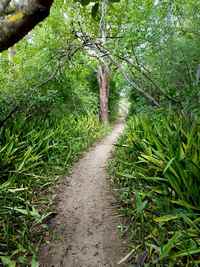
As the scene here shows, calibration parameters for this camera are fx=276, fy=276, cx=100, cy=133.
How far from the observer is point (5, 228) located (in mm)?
3678

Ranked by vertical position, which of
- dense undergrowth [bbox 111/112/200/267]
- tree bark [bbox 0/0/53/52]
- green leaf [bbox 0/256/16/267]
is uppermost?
tree bark [bbox 0/0/53/52]

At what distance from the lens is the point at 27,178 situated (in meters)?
5.25

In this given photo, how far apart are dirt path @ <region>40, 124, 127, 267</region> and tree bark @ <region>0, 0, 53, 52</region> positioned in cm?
261

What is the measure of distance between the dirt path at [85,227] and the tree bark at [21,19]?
2614 mm

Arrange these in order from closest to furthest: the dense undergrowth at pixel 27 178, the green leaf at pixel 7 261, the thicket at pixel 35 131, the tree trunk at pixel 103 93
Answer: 1. the green leaf at pixel 7 261
2. the dense undergrowth at pixel 27 178
3. the thicket at pixel 35 131
4. the tree trunk at pixel 103 93

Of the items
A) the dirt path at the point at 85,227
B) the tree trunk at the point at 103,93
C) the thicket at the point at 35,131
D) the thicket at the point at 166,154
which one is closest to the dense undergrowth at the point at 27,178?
the thicket at the point at 35,131

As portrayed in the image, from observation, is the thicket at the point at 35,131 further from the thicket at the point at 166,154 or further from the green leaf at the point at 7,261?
the thicket at the point at 166,154

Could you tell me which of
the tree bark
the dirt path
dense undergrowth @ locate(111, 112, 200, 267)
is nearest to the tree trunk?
the dirt path

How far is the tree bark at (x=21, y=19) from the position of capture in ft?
8.43

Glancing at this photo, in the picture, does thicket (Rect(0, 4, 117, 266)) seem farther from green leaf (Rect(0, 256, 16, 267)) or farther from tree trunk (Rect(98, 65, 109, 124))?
tree trunk (Rect(98, 65, 109, 124))

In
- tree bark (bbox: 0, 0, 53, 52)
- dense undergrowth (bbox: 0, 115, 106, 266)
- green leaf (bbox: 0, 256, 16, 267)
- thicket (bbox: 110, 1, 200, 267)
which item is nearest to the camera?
tree bark (bbox: 0, 0, 53, 52)

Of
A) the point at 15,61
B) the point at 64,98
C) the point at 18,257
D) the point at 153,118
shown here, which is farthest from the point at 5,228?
the point at 64,98

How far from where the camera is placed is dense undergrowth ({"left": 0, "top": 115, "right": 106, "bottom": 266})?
366cm

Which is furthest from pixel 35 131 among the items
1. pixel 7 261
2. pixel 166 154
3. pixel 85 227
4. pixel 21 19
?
pixel 21 19
